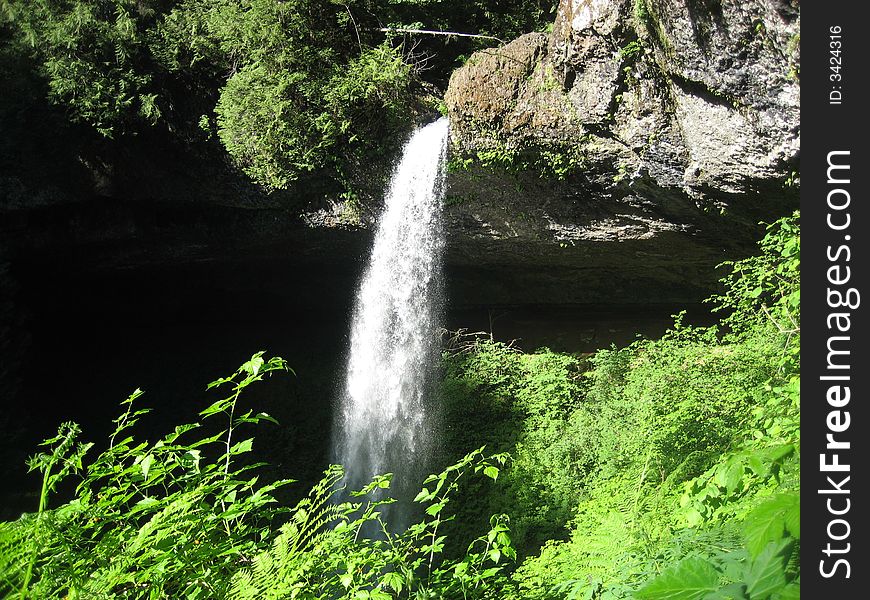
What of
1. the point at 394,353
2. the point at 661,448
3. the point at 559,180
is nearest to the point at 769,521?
the point at 661,448

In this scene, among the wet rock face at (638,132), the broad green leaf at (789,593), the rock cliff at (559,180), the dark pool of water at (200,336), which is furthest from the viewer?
the dark pool of water at (200,336)

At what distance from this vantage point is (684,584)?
46.9 inches

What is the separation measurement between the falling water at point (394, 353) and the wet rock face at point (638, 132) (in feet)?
2.29

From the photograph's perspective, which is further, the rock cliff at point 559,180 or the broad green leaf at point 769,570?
the rock cliff at point 559,180

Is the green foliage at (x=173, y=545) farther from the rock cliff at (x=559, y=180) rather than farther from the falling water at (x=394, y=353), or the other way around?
the falling water at (x=394, y=353)

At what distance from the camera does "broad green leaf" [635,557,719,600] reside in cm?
117

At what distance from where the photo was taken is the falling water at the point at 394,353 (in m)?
8.43

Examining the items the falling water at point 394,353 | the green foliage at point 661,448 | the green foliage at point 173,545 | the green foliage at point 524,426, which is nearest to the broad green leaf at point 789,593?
the green foliage at point 661,448

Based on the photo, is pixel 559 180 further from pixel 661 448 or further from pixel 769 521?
pixel 769 521

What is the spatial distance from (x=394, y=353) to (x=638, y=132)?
13.8ft

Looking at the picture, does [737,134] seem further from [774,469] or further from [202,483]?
[202,483]

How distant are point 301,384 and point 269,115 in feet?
16.3

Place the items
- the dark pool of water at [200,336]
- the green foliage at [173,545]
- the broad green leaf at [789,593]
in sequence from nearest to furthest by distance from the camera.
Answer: the broad green leaf at [789,593] < the green foliage at [173,545] < the dark pool of water at [200,336]

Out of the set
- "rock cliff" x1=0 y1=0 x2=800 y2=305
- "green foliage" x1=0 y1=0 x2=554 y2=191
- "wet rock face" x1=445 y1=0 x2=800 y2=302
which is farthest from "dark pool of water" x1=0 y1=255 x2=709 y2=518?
"green foliage" x1=0 y1=0 x2=554 y2=191
